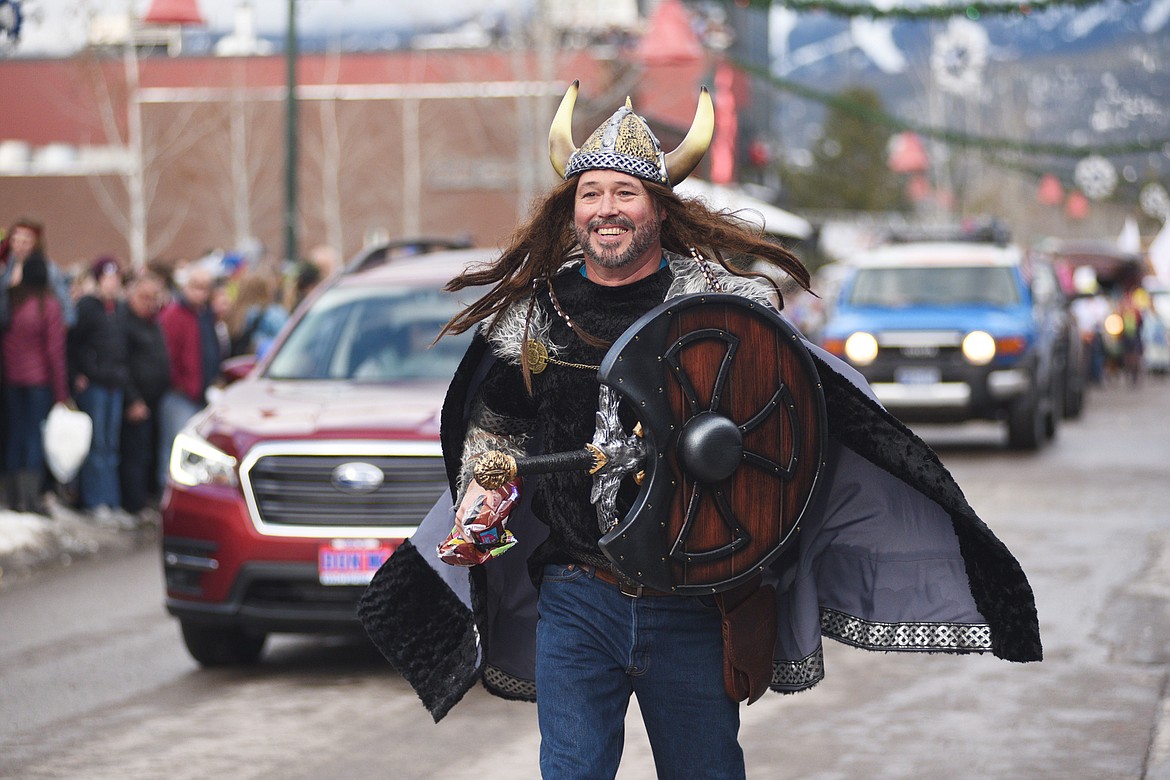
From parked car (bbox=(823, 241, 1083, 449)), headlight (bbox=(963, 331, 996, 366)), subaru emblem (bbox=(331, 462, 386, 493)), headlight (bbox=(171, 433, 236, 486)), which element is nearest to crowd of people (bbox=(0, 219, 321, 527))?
headlight (bbox=(171, 433, 236, 486))

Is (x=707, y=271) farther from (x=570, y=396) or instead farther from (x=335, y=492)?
(x=335, y=492)

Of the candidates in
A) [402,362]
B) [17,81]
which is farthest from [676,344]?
[17,81]

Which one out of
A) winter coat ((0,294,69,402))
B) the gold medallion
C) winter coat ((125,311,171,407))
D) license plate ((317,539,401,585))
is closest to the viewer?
the gold medallion

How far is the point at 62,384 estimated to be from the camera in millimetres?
11758

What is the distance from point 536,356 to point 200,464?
4.22m

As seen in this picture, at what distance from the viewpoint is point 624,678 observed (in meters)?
3.84

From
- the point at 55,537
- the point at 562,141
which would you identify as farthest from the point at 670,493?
the point at 55,537

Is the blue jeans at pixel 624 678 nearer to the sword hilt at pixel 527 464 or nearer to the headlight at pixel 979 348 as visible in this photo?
the sword hilt at pixel 527 464

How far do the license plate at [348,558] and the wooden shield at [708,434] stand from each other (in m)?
3.87

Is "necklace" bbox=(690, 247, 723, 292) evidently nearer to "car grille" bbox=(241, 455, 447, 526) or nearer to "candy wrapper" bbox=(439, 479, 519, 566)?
"candy wrapper" bbox=(439, 479, 519, 566)

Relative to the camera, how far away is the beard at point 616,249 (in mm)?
3789

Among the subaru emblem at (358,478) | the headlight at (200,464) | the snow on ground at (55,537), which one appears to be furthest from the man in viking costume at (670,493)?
the snow on ground at (55,537)

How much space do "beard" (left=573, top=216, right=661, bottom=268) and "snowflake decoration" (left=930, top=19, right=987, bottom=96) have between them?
19671 mm

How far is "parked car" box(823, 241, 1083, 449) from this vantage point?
57.0 feet
